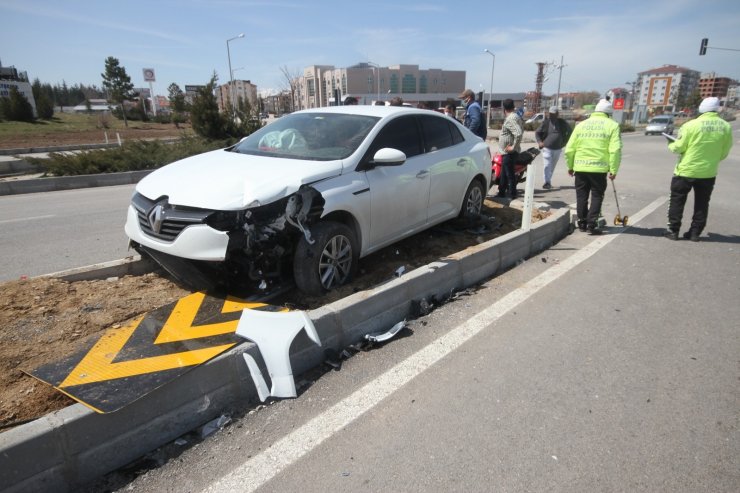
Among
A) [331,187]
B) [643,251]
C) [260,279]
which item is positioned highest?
[331,187]

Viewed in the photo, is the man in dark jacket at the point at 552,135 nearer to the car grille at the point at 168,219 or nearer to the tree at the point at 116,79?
the car grille at the point at 168,219

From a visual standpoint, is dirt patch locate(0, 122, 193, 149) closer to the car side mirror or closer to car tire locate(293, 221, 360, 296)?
the car side mirror

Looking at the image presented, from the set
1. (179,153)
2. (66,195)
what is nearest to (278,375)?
(66,195)

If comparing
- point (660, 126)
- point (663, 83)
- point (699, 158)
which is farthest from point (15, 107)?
point (663, 83)

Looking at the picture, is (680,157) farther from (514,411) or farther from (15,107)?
(15,107)

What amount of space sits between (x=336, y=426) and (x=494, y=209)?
595cm

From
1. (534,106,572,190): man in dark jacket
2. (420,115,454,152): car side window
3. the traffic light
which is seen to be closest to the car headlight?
(420,115,454,152): car side window

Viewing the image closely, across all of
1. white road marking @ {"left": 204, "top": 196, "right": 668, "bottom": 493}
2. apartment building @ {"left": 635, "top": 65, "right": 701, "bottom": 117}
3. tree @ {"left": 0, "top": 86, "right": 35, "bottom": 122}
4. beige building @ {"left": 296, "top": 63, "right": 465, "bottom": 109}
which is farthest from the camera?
apartment building @ {"left": 635, "top": 65, "right": 701, "bottom": 117}

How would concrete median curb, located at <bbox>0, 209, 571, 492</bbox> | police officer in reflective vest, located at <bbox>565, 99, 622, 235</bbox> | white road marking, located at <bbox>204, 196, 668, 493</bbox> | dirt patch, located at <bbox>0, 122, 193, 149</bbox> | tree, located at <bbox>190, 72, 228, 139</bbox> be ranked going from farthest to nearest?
dirt patch, located at <bbox>0, 122, 193, 149</bbox>, tree, located at <bbox>190, 72, 228, 139</bbox>, police officer in reflective vest, located at <bbox>565, 99, 622, 235</bbox>, white road marking, located at <bbox>204, 196, 668, 493</bbox>, concrete median curb, located at <bbox>0, 209, 571, 492</bbox>

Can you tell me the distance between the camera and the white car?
3.54 meters

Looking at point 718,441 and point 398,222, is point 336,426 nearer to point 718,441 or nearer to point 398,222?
point 718,441

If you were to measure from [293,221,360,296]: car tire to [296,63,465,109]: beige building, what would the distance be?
337ft

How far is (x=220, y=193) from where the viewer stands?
11.7ft

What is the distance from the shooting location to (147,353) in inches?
120
